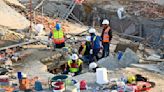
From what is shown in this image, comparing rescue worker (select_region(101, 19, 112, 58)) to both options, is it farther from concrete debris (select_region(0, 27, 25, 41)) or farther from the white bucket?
the white bucket

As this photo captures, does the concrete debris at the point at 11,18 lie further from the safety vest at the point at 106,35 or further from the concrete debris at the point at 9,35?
the safety vest at the point at 106,35

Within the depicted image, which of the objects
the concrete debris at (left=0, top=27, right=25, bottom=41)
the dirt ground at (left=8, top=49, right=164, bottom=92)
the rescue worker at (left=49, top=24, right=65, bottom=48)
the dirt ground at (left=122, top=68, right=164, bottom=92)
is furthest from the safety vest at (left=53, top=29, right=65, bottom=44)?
the dirt ground at (left=122, top=68, right=164, bottom=92)

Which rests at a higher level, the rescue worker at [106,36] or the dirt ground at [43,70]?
the rescue worker at [106,36]

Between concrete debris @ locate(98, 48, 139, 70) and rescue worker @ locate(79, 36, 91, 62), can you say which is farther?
rescue worker @ locate(79, 36, 91, 62)

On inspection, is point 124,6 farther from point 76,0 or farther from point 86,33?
point 86,33

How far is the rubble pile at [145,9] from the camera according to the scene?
70.0ft

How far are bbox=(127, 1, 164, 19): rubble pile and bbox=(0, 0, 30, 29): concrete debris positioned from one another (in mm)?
5579

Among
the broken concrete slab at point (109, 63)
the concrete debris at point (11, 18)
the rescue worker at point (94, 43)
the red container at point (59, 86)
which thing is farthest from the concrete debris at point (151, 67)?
the concrete debris at point (11, 18)

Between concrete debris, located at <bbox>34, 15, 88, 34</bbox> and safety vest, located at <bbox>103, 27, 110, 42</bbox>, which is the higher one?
concrete debris, located at <bbox>34, 15, 88, 34</bbox>

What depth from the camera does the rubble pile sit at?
70.0 feet

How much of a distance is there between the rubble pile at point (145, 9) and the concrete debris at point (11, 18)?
18.3 ft

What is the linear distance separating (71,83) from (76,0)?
11.6 meters

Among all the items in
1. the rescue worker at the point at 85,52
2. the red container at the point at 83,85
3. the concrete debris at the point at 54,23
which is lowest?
the red container at the point at 83,85

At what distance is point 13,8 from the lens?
1989cm
